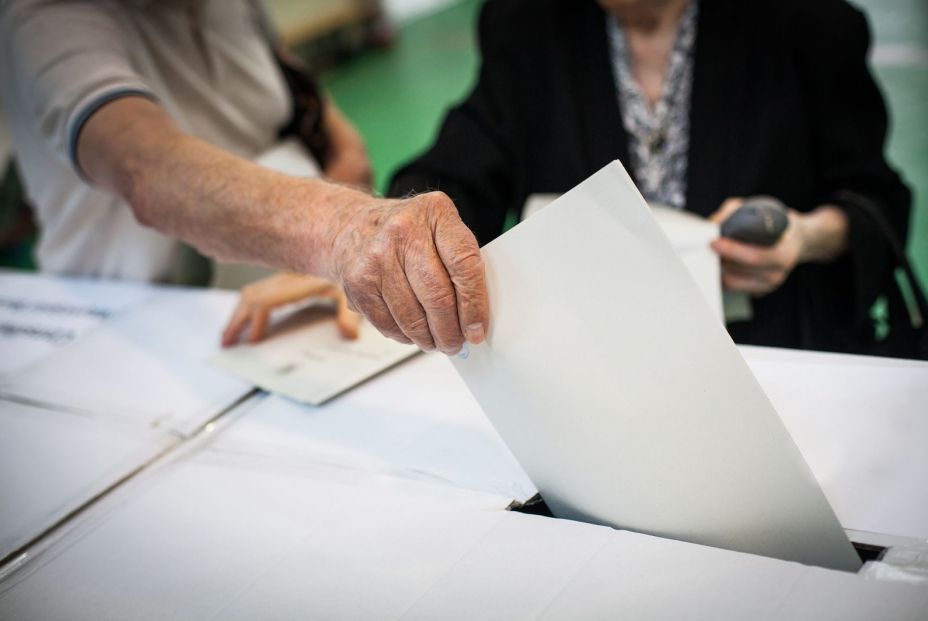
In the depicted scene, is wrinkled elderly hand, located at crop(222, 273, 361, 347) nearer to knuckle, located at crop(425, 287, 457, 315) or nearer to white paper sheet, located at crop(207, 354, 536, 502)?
white paper sheet, located at crop(207, 354, 536, 502)

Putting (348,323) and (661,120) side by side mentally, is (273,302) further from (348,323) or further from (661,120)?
(661,120)

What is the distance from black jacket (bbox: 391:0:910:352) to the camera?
118cm

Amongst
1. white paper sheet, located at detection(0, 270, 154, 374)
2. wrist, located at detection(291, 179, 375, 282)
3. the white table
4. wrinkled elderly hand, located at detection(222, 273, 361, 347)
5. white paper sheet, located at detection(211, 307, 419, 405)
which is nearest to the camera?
the white table

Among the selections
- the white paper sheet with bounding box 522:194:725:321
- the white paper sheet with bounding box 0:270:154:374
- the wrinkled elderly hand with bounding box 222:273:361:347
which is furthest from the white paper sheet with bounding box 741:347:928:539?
the white paper sheet with bounding box 0:270:154:374

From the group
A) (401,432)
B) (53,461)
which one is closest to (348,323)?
(401,432)

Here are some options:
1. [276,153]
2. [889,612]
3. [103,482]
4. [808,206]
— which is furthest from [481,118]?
[889,612]

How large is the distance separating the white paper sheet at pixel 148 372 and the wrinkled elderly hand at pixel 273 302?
5 centimetres

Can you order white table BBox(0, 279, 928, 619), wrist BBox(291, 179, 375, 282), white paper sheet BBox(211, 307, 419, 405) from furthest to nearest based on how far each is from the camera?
white paper sheet BBox(211, 307, 419, 405), wrist BBox(291, 179, 375, 282), white table BBox(0, 279, 928, 619)

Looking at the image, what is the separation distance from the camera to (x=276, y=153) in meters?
1.49

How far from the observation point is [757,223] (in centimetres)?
101

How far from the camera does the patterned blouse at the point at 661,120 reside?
1.27 metres

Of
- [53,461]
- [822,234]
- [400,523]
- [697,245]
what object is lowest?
[822,234]

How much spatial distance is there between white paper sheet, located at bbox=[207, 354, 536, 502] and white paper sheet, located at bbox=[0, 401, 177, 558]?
0.36 ft

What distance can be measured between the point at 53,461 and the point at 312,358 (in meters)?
0.32
